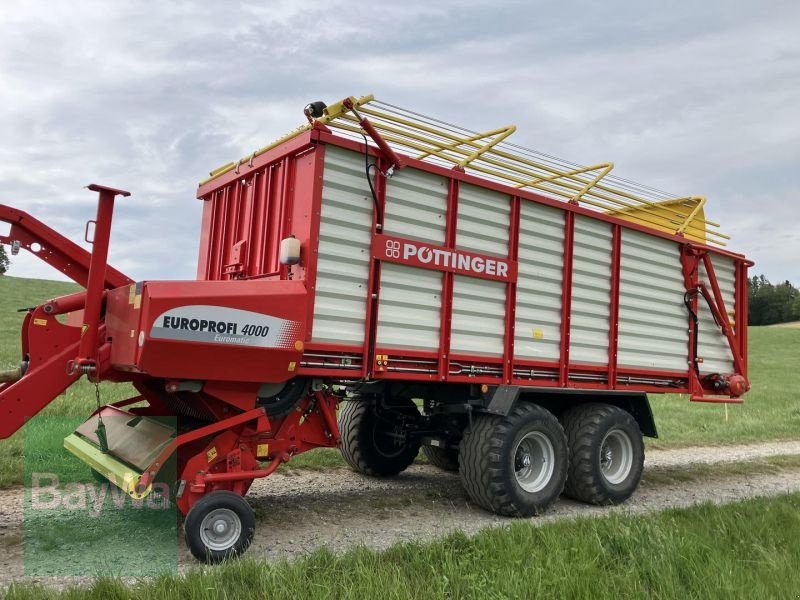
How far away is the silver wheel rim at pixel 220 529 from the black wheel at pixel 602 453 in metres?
3.74

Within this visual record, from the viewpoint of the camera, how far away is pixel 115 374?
17.6 ft

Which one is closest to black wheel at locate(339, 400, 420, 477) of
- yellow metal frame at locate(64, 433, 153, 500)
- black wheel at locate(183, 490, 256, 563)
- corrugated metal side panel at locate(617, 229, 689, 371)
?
corrugated metal side panel at locate(617, 229, 689, 371)

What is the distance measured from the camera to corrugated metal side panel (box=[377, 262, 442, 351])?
5883mm

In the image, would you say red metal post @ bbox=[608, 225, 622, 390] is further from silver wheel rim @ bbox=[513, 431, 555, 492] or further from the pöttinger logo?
the pöttinger logo

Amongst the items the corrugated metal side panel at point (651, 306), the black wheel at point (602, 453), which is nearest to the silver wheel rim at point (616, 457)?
the black wheel at point (602, 453)

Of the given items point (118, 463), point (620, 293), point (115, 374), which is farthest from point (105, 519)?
point (620, 293)

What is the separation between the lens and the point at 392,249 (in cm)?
589

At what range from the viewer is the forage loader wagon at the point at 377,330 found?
493cm

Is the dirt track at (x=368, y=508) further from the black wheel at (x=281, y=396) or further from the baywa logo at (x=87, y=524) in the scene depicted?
the black wheel at (x=281, y=396)

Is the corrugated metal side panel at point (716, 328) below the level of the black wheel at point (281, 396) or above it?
above

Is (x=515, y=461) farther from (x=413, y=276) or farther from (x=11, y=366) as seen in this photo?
(x=11, y=366)

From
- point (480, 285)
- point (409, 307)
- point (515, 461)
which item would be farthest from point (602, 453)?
point (409, 307)

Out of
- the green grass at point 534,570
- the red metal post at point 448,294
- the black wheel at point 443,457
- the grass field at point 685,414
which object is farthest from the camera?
the black wheel at point 443,457

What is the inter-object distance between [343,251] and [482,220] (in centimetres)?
163
